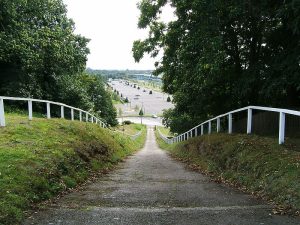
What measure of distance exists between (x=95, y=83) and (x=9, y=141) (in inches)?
2710

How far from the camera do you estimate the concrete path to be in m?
5.84

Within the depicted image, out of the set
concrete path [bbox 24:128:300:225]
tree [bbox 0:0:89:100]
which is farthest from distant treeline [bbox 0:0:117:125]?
concrete path [bbox 24:128:300:225]

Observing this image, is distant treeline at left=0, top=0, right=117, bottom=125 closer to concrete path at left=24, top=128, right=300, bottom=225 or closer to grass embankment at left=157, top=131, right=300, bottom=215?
grass embankment at left=157, top=131, right=300, bottom=215

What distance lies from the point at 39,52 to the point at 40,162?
21.3 meters

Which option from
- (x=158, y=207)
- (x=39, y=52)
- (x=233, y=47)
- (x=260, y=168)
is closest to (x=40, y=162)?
(x=158, y=207)

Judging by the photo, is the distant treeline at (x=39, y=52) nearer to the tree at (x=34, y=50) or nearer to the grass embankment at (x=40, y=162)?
the tree at (x=34, y=50)

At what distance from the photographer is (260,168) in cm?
843

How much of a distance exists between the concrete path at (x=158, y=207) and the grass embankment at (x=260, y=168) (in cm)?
36

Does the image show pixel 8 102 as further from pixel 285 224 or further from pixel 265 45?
pixel 285 224

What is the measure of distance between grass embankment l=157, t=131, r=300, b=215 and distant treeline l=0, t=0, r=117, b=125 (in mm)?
18436

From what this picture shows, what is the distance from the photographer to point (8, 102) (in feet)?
93.2

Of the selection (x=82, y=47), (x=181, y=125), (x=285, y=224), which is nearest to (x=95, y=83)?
(x=82, y=47)

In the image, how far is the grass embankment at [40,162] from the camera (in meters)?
6.53

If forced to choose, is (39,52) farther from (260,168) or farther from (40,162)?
(260,168)
